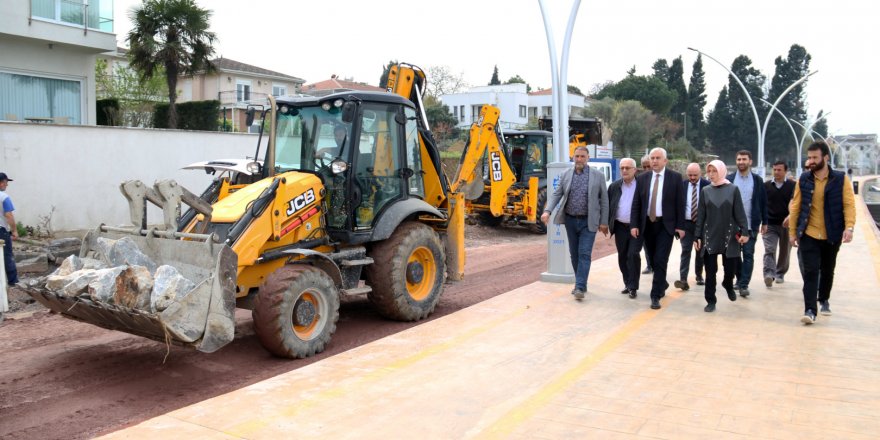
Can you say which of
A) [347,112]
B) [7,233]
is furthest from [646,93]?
[347,112]

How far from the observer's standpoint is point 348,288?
7.48m

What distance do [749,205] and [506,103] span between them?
61384 mm

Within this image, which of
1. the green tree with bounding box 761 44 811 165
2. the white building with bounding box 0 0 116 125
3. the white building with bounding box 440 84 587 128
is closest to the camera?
the white building with bounding box 0 0 116 125

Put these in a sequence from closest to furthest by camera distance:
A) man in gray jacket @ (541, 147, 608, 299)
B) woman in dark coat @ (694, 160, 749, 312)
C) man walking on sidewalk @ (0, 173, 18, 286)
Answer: woman in dark coat @ (694, 160, 749, 312) < man in gray jacket @ (541, 147, 608, 299) < man walking on sidewalk @ (0, 173, 18, 286)

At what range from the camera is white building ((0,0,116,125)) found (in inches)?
740

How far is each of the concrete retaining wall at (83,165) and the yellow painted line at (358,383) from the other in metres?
11.2

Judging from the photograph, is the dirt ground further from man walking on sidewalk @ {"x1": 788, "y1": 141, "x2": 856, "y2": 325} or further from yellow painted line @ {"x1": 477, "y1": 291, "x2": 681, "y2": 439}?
man walking on sidewalk @ {"x1": 788, "y1": 141, "x2": 856, "y2": 325}

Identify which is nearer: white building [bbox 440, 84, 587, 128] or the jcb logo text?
the jcb logo text

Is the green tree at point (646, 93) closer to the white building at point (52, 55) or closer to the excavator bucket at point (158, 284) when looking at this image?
the white building at point (52, 55)

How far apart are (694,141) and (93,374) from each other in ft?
285

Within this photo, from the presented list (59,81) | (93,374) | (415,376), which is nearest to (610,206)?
(415,376)

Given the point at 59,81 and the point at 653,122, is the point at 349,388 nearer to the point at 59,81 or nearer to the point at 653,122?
the point at 59,81

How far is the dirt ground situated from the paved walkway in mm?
637

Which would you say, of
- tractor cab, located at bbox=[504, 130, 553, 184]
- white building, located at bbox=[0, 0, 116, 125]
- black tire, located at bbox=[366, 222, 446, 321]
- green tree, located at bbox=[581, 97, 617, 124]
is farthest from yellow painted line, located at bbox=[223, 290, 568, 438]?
green tree, located at bbox=[581, 97, 617, 124]
